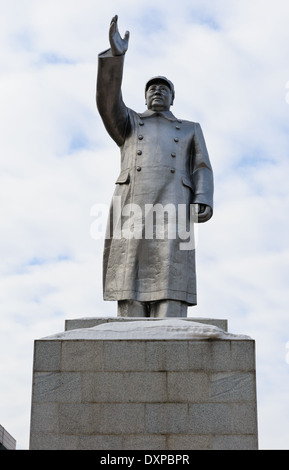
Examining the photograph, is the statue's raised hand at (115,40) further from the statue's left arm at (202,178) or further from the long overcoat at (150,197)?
the statue's left arm at (202,178)

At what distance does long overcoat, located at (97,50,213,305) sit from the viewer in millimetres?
11953

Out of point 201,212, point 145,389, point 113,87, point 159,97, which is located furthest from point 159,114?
point 145,389

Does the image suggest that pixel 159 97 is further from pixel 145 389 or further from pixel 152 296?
pixel 145 389

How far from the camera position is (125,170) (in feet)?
41.7

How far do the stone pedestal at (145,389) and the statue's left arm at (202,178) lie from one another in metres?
2.36

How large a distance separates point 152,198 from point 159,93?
1863mm

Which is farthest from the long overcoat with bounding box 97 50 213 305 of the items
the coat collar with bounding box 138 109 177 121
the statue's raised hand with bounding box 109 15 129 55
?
the statue's raised hand with bounding box 109 15 129 55

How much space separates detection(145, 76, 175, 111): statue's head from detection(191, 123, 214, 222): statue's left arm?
0.62 m

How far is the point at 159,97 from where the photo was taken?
42.8 feet

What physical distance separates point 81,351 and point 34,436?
1.19 m

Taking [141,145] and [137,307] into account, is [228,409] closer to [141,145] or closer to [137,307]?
[137,307]

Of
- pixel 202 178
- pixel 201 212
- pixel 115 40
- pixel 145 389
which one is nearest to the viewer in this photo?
pixel 145 389

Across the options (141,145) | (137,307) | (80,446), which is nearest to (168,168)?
(141,145)
